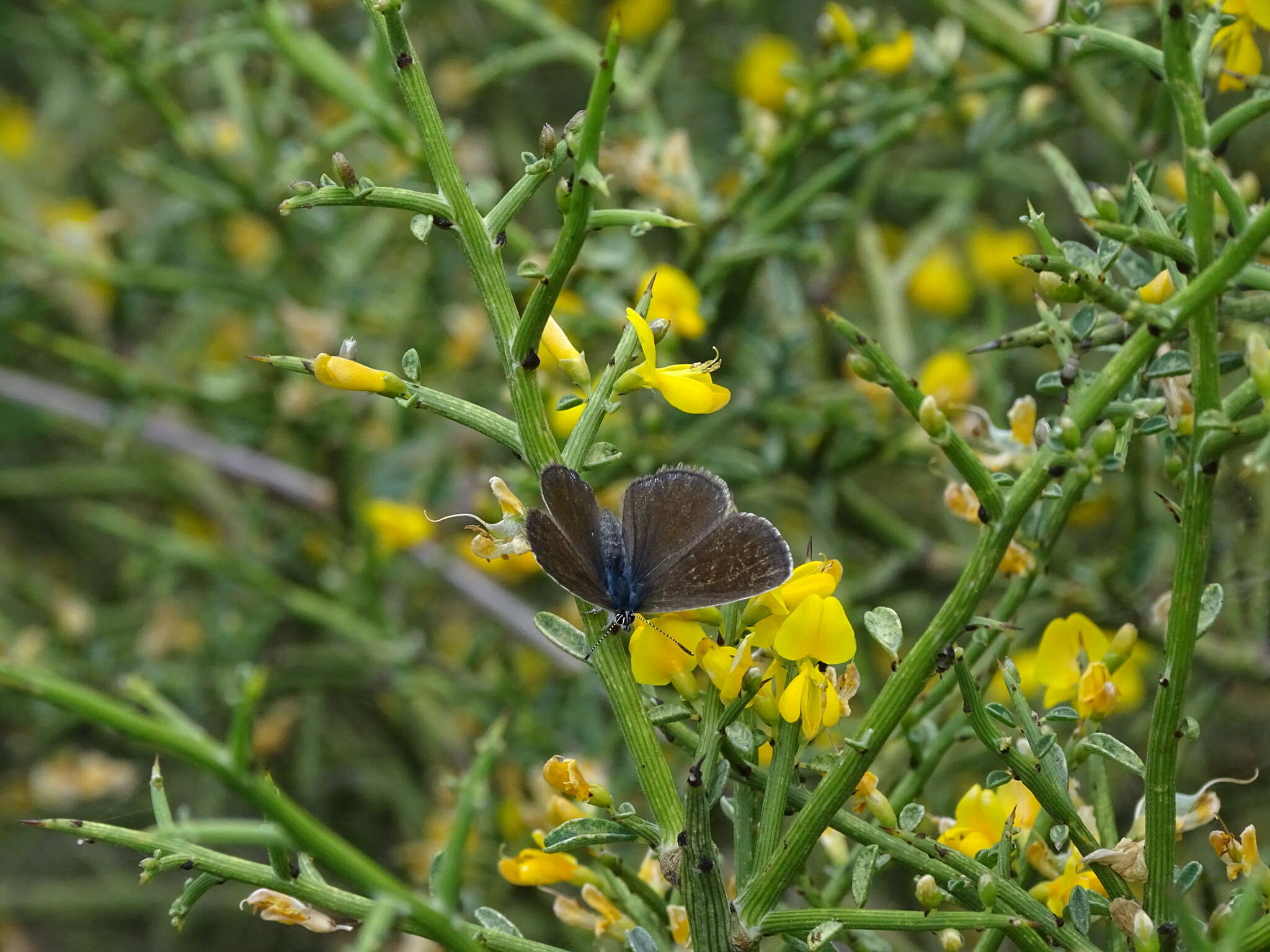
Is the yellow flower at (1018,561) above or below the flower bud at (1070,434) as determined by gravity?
below

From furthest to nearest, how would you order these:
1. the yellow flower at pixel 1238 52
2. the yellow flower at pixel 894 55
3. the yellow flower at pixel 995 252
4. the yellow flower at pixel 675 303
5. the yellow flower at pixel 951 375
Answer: the yellow flower at pixel 995 252, the yellow flower at pixel 951 375, the yellow flower at pixel 894 55, the yellow flower at pixel 675 303, the yellow flower at pixel 1238 52

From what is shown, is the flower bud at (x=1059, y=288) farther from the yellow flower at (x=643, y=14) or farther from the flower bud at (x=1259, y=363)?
the yellow flower at (x=643, y=14)

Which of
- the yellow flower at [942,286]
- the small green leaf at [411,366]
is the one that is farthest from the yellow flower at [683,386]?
the yellow flower at [942,286]

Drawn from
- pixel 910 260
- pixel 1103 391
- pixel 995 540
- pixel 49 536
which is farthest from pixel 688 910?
pixel 49 536

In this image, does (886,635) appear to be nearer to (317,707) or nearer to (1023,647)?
(1023,647)

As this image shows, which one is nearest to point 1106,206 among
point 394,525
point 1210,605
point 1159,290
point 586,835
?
point 1159,290
